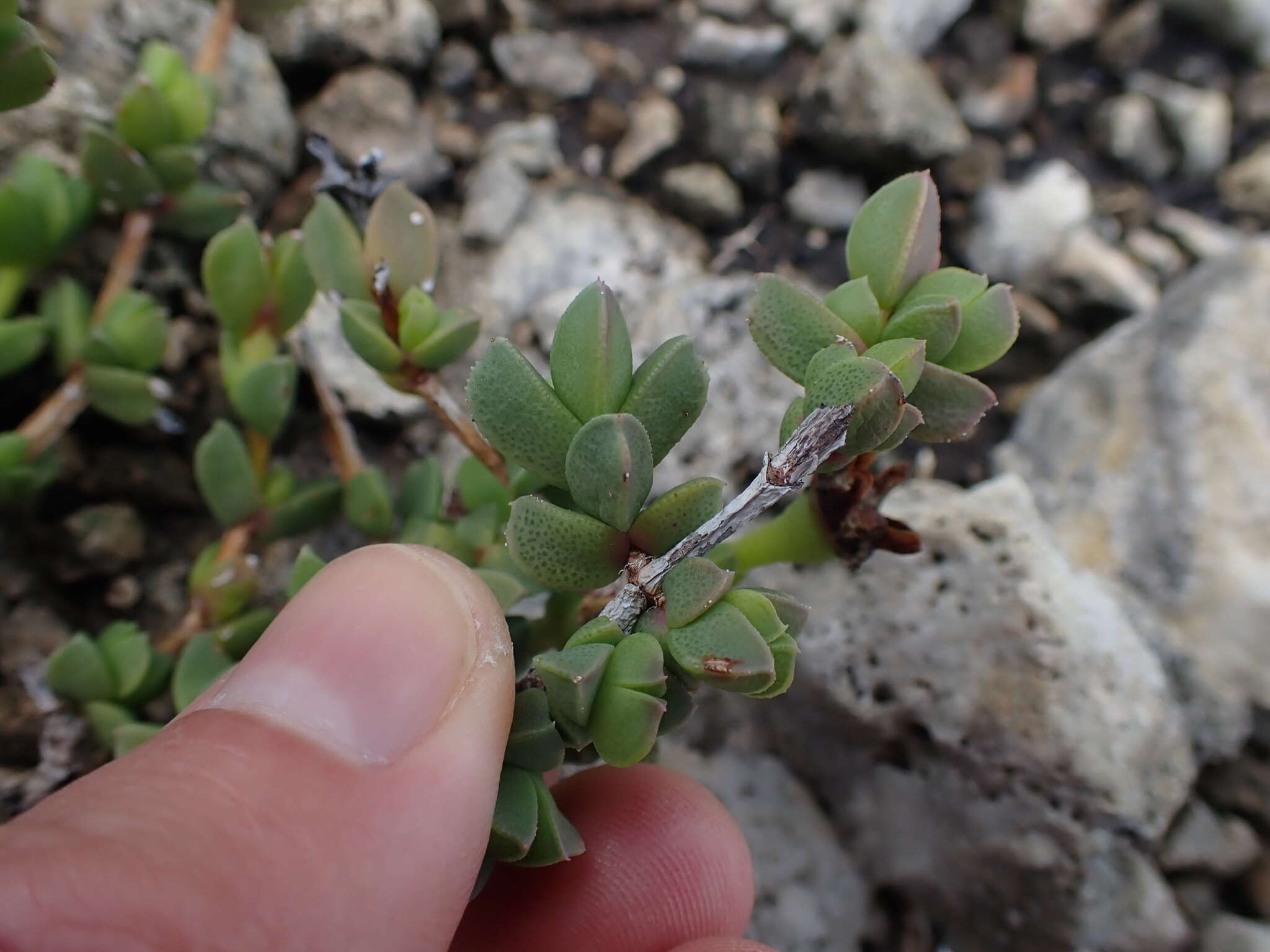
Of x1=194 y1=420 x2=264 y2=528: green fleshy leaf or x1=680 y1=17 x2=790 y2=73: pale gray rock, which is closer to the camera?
x1=194 y1=420 x2=264 y2=528: green fleshy leaf

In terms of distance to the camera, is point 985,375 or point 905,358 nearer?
point 905,358

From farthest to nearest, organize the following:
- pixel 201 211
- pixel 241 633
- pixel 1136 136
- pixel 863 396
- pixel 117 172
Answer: pixel 1136 136 < pixel 201 211 < pixel 117 172 < pixel 241 633 < pixel 863 396

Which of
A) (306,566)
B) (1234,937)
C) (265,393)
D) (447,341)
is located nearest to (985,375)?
(1234,937)

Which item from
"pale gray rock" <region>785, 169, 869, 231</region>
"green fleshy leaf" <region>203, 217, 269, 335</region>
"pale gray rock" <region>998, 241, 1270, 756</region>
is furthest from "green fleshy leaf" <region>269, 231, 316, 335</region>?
"pale gray rock" <region>998, 241, 1270, 756</region>

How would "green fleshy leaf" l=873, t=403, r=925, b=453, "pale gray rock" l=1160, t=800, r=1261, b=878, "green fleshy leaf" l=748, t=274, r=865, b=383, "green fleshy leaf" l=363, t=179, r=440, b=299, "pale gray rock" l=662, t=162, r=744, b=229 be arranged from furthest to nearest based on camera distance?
"pale gray rock" l=662, t=162, r=744, b=229
"pale gray rock" l=1160, t=800, r=1261, b=878
"green fleshy leaf" l=363, t=179, r=440, b=299
"green fleshy leaf" l=748, t=274, r=865, b=383
"green fleshy leaf" l=873, t=403, r=925, b=453

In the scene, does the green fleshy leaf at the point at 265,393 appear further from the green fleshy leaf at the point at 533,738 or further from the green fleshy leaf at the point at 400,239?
the green fleshy leaf at the point at 533,738

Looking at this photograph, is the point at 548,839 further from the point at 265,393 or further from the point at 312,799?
the point at 265,393

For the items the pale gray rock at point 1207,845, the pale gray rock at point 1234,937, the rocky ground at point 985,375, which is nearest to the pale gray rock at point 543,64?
the rocky ground at point 985,375

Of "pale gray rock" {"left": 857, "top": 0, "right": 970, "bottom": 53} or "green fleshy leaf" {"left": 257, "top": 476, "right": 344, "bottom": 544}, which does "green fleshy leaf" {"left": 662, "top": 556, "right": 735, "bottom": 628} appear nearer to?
"green fleshy leaf" {"left": 257, "top": 476, "right": 344, "bottom": 544}
